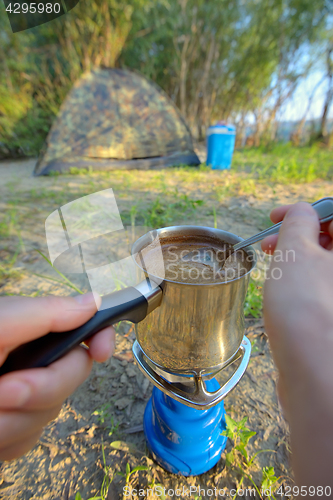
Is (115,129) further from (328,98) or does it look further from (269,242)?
(328,98)

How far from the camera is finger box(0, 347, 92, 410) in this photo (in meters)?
0.34

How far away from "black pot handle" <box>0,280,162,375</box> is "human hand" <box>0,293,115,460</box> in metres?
0.01

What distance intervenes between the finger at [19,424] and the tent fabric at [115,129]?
3.74m

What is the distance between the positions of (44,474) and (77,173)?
11.3ft

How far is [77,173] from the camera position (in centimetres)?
358

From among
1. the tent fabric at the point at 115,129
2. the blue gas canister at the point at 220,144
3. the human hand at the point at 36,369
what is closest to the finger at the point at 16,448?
the human hand at the point at 36,369

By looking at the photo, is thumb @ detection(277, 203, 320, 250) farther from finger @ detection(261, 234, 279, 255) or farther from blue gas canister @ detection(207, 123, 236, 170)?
blue gas canister @ detection(207, 123, 236, 170)

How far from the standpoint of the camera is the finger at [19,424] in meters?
0.36

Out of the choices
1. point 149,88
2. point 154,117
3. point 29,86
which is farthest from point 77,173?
point 29,86

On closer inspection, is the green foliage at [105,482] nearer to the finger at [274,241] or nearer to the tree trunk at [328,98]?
the finger at [274,241]

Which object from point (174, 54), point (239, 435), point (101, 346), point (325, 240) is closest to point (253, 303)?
point (239, 435)

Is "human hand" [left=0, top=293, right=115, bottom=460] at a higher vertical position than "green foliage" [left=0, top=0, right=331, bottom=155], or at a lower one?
lower

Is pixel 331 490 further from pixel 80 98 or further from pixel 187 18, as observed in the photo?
pixel 187 18

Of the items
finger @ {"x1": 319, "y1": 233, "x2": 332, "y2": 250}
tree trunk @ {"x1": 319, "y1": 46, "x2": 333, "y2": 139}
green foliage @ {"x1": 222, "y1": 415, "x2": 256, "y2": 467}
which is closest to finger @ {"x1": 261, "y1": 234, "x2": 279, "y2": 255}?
finger @ {"x1": 319, "y1": 233, "x2": 332, "y2": 250}
